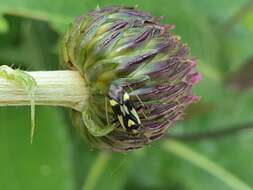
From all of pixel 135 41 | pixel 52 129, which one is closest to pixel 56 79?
pixel 135 41

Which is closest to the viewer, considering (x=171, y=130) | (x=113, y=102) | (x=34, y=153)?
(x=113, y=102)

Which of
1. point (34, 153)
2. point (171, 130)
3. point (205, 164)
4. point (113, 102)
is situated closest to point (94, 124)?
point (113, 102)

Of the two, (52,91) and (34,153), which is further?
(34,153)

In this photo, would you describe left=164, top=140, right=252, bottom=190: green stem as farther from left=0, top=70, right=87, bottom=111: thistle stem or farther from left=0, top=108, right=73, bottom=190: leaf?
left=0, top=70, right=87, bottom=111: thistle stem

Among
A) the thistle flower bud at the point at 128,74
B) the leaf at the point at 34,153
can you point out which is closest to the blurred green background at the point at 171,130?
the leaf at the point at 34,153

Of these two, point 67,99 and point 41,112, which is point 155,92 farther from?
point 41,112

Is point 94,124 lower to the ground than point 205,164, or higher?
higher

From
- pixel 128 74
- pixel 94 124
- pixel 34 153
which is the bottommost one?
pixel 34 153

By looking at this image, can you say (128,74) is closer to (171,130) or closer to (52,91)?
(52,91)
